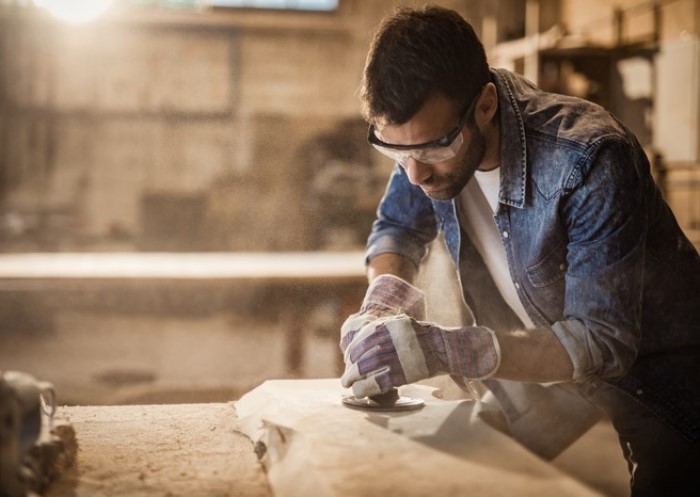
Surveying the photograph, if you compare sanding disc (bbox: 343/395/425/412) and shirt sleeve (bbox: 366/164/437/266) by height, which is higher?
shirt sleeve (bbox: 366/164/437/266)

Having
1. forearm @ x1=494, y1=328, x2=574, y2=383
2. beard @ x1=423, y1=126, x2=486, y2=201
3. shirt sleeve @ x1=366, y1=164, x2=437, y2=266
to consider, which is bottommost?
forearm @ x1=494, y1=328, x2=574, y2=383

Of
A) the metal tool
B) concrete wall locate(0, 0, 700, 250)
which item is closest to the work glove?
the metal tool

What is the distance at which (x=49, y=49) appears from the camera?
11578 millimetres

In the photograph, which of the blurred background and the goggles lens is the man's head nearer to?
the goggles lens

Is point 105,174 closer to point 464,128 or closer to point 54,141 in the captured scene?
point 54,141

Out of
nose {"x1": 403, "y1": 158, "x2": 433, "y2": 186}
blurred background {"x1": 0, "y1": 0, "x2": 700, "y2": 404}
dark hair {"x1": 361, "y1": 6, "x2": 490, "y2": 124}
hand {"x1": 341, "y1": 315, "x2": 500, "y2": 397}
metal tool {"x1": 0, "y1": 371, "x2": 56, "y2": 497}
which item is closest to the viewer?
metal tool {"x1": 0, "y1": 371, "x2": 56, "y2": 497}

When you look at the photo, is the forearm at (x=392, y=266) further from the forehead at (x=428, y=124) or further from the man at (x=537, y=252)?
the forehead at (x=428, y=124)

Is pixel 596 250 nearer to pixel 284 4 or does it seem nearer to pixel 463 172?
pixel 463 172

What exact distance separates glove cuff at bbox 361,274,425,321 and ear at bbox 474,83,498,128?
508mm

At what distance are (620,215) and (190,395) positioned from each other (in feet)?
13.3

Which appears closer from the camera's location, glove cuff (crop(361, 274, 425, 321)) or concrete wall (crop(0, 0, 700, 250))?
glove cuff (crop(361, 274, 425, 321))

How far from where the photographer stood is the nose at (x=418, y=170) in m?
1.94

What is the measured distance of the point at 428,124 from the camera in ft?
6.11

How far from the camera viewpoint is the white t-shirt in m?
2.19
